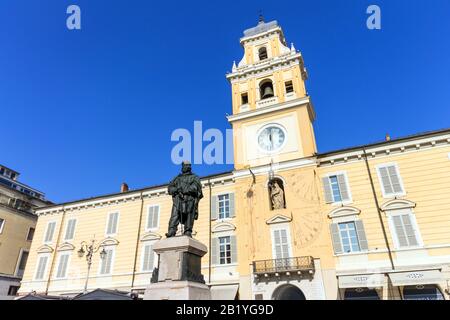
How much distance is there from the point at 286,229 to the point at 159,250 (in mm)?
13469

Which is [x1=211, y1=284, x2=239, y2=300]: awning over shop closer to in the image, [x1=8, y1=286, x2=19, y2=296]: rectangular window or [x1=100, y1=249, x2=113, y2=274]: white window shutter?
[x1=100, y1=249, x2=113, y2=274]: white window shutter

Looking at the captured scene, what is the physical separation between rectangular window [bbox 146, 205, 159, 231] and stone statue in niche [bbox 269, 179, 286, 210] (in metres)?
9.93

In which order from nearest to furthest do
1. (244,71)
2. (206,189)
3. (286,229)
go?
(286,229) < (206,189) < (244,71)

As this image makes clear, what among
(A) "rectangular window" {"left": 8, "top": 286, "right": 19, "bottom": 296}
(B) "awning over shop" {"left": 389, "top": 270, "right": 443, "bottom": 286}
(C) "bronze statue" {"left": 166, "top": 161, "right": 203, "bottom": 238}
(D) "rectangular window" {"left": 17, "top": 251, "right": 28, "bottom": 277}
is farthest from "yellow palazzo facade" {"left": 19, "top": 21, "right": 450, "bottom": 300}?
(C) "bronze statue" {"left": 166, "top": 161, "right": 203, "bottom": 238}

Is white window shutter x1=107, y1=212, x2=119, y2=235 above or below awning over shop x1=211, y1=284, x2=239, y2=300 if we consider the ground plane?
above

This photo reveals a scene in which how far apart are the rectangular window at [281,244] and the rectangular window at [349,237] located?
359 centimetres

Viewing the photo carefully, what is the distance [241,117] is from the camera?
83.0 ft

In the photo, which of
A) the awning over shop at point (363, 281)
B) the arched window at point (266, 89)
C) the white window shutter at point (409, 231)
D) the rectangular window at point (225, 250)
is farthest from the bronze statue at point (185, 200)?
the arched window at point (266, 89)

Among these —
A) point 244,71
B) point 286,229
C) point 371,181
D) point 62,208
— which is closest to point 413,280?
point 371,181

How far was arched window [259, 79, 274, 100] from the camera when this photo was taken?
2584cm

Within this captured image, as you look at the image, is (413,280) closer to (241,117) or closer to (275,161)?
(275,161)

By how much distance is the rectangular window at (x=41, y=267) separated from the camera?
26.3m

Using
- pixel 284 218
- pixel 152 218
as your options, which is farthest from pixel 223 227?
pixel 152 218
